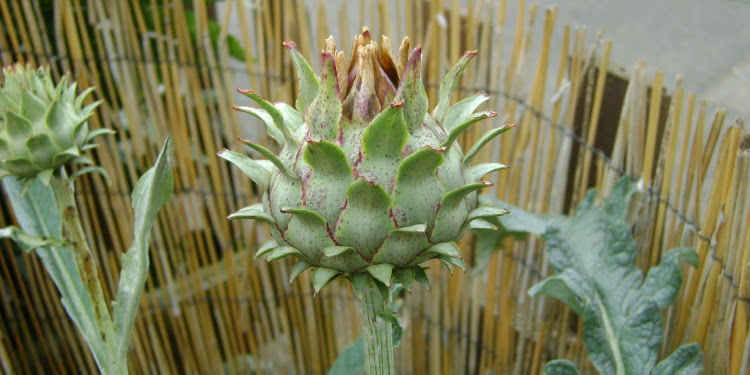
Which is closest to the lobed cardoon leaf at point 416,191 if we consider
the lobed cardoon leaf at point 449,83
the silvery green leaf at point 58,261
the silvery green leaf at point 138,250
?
the lobed cardoon leaf at point 449,83

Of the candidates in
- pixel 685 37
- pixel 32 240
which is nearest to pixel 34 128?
pixel 32 240

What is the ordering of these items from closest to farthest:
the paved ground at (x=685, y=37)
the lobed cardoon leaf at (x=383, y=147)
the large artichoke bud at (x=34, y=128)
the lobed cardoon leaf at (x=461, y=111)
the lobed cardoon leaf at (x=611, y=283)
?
the lobed cardoon leaf at (x=383, y=147), the lobed cardoon leaf at (x=461, y=111), the large artichoke bud at (x=34, y=128), the lobed cardoon leaf at (x=611, y=283), the paved ground at (x=685, y=37)

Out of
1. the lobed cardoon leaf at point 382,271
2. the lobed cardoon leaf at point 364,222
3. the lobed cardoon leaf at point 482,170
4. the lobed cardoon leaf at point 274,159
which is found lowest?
the lobed cardoon leaf at point 382,271

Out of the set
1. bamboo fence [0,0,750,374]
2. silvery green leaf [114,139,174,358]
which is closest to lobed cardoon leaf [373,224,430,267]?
silvery green leaf [114,139,174,358]

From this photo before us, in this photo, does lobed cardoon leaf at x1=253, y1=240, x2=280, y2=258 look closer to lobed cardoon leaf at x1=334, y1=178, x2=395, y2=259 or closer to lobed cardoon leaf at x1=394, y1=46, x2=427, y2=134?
lobed cardoon leaf at x1=334, y1=178, x2=395, y2=259

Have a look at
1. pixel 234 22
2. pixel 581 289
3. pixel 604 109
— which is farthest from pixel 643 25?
pixel 581 289

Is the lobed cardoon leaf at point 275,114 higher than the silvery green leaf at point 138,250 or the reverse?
higher

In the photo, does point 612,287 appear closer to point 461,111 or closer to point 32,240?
point 461,111

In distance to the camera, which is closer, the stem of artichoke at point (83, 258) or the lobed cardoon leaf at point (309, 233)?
the lobed cardoon leaf at point (309, 233)

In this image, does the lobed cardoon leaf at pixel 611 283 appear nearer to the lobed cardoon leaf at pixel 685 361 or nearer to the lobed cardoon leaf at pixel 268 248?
the lobed cardoon leaf at pixel 685 361
